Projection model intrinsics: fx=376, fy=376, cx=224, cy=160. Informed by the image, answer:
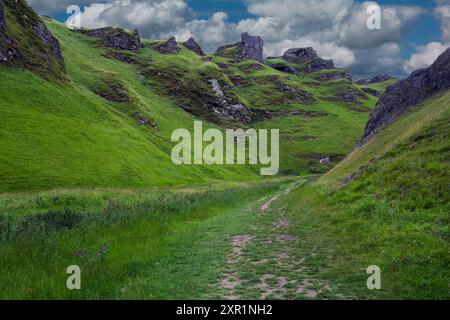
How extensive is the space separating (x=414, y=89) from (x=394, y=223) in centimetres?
5665


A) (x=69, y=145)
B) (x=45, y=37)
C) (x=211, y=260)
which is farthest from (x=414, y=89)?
(x=45, y=37)

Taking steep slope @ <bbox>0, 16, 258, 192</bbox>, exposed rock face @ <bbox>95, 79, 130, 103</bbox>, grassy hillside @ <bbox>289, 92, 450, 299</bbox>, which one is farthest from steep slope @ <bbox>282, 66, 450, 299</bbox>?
exposed rock face @ <bbox>95, 79, 130, 103</bbox>

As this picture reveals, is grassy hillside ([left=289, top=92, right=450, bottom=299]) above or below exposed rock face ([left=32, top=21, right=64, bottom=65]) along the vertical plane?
below

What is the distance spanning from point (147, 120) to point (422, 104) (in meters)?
85.6

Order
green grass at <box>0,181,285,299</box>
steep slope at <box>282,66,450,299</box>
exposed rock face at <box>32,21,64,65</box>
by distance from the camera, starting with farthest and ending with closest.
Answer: exposed rock face at <box>32,21,64,65</box>
steep slope at <box>282,66,450,299</box>
green grass at <box>0,181,285,299</box>

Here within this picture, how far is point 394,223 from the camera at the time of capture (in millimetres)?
19859

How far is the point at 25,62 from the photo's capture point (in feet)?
288

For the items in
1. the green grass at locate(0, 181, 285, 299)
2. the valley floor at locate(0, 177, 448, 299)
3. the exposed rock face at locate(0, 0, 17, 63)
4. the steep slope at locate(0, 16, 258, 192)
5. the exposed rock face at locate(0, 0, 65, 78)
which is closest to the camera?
the valley floor at locate(0, 177, 448, 299)

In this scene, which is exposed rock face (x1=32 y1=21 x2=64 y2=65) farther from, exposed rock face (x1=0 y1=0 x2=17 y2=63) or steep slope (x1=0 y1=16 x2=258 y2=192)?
steep slope (x1=0 y1=16 x2=258 y2=192)

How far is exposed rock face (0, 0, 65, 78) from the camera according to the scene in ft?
281

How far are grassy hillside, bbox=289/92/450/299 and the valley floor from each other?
0.27 feet

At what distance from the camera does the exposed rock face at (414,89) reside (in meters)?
61.5
